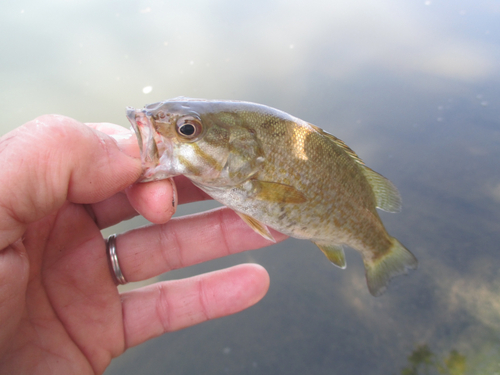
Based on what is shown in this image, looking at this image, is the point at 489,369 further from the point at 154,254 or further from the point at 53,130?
the point at 53,130

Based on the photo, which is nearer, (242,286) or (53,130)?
(53,130)

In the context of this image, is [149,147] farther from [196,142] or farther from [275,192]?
[275,192]

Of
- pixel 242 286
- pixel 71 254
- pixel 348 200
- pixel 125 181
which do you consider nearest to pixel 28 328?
pixel 71 254

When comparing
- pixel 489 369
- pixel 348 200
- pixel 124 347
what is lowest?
pixel 489 369

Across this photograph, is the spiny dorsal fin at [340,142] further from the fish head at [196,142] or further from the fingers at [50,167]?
the fingers at [50,167]

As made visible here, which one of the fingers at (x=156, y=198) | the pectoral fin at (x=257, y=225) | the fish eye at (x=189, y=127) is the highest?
the fish eye at (x=189, y=127)

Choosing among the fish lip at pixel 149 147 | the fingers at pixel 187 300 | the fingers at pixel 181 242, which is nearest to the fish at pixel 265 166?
the fish lip at pixel 149 147
